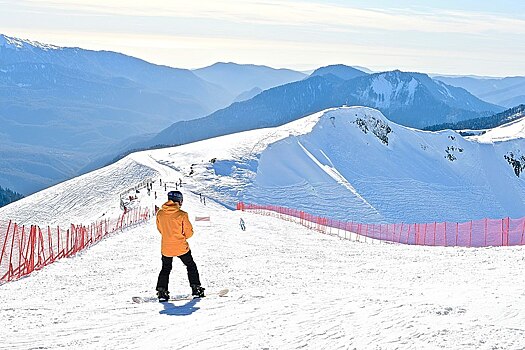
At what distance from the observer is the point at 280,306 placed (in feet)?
32.3

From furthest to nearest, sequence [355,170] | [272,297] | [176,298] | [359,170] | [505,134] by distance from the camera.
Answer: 1. [505,134]
2. [359,170]
3. [355,170]
4. [176,298]
5. [272,297]

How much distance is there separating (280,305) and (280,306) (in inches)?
3.1

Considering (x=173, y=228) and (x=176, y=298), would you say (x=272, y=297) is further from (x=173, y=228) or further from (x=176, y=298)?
(x=173, y=228)

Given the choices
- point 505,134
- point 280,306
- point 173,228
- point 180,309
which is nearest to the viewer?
point 280,306

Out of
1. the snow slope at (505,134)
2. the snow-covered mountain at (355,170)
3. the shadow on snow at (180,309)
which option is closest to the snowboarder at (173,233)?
the shadow on snow at (180,309)

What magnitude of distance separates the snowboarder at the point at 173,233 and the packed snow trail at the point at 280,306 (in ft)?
1.50

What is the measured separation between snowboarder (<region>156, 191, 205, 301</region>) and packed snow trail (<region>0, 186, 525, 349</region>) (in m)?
0.46

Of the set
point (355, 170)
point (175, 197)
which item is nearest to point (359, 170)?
point (355, 170)

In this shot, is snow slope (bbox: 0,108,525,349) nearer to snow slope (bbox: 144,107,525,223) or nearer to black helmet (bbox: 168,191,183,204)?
black helmet (bbox: 168,191,183,204)

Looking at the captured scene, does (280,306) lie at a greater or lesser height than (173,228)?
lesser

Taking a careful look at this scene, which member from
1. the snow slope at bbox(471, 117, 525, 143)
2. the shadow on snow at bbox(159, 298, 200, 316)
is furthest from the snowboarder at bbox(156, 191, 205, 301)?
the snow slope at bbox(471, 117, 525, 143)

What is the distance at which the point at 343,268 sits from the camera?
17062mm

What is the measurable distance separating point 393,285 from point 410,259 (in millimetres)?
6317

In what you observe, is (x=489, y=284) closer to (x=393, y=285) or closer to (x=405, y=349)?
(x=393, y=285)
